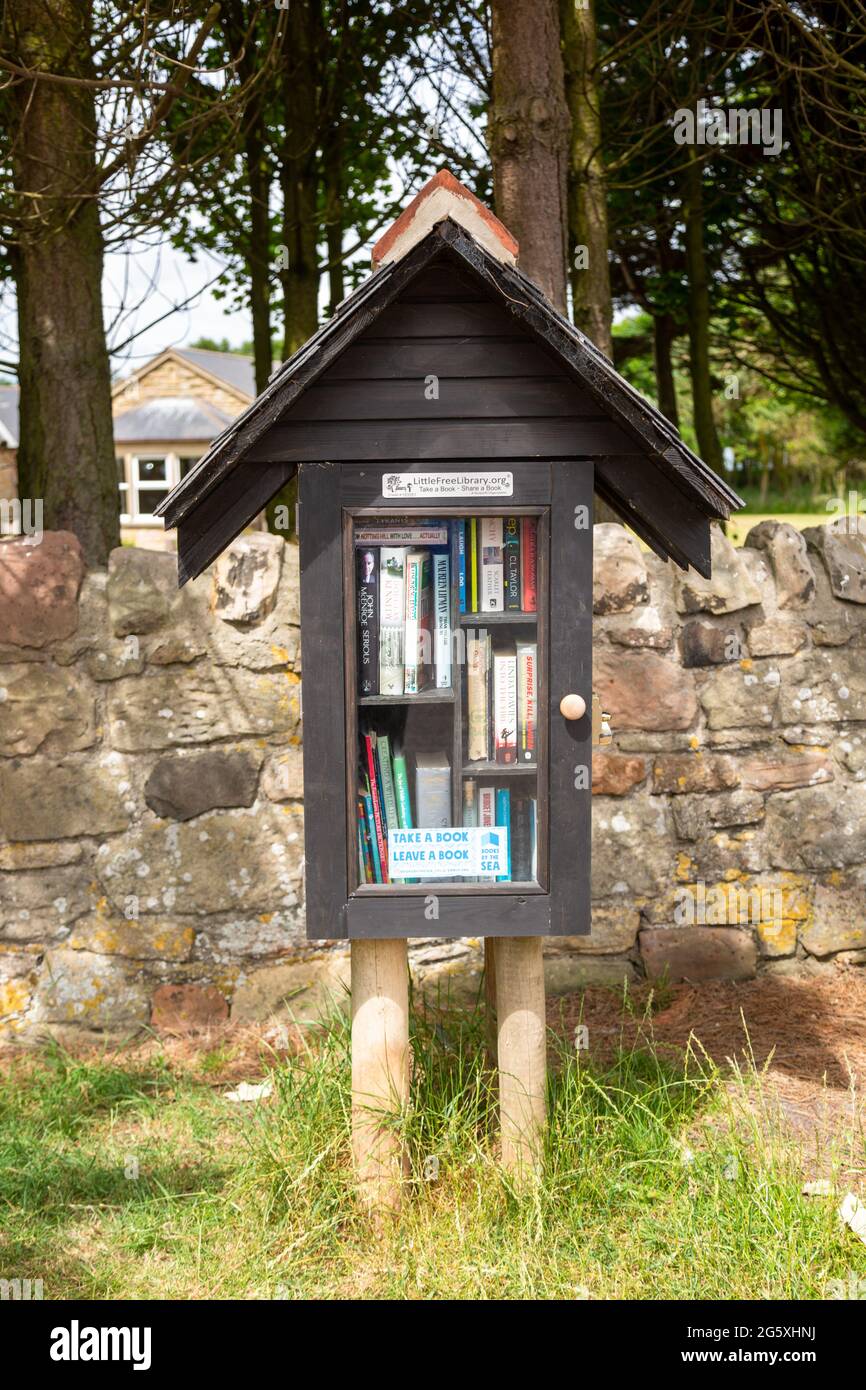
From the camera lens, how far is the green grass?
2887mm

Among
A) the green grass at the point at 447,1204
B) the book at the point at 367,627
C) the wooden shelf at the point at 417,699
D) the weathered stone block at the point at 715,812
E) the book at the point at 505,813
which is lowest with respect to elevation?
the green grass at the point at 447,1204

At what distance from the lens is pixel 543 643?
3.01m

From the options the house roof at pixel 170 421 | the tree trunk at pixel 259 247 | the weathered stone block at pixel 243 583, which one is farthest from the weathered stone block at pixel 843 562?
the house roof at pixel 170 421

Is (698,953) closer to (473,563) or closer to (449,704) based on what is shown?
(449,704)

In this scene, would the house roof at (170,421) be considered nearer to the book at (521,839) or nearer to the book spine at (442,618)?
the book spine at (442,618)

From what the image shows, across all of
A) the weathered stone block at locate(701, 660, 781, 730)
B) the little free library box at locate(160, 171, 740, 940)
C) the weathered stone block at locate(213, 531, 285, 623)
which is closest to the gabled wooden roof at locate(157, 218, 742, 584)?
the little free library box at locate(160, 171, 740, 940)

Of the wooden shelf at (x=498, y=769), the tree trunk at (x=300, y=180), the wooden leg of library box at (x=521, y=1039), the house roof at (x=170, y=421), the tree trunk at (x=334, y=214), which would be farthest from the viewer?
the house roof at (x=170, y=421)

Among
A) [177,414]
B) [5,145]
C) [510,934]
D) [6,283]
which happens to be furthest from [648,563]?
[177,414]

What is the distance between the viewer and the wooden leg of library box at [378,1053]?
123 inches

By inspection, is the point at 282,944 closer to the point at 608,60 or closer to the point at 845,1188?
the point at 845,1188

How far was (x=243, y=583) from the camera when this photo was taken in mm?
4586

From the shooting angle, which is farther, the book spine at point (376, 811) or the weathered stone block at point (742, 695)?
the weathered stone block at point (742, 695)

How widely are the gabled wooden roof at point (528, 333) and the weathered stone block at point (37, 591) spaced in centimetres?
164

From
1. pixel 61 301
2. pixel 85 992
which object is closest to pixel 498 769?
pixel 85 992
